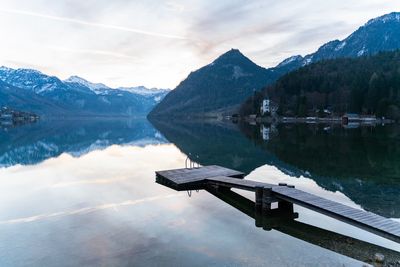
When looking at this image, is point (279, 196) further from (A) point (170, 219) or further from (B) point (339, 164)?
(B) point (339, 164)

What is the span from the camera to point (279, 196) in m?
24.2

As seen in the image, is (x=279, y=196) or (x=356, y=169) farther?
(x=356, y=169)

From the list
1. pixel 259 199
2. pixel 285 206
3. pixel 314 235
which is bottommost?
pixel 314 235

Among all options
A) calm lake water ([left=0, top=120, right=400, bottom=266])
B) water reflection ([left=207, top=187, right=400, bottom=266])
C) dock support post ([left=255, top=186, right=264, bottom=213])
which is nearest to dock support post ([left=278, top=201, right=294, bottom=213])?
water reflection ([left=207, top=187, right=400, bottom=266])

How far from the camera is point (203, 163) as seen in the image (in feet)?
160

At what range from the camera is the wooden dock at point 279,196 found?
59.7 ft

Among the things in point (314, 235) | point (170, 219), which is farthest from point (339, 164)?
point (170, 219)

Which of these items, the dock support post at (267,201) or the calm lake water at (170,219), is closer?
the calm lake water at (170,219)

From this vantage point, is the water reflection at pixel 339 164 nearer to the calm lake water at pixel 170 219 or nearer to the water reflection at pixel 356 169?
the water reflection at pixel 356 169

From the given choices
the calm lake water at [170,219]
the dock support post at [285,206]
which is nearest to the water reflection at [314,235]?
the calm lake water at [170,219]

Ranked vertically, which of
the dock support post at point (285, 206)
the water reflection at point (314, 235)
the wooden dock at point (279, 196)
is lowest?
the water reflection at point (314, 235)

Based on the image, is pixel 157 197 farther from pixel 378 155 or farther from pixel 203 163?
pixel 378 155

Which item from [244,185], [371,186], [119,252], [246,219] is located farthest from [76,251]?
[371,186]

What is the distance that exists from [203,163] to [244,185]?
21028 mm
